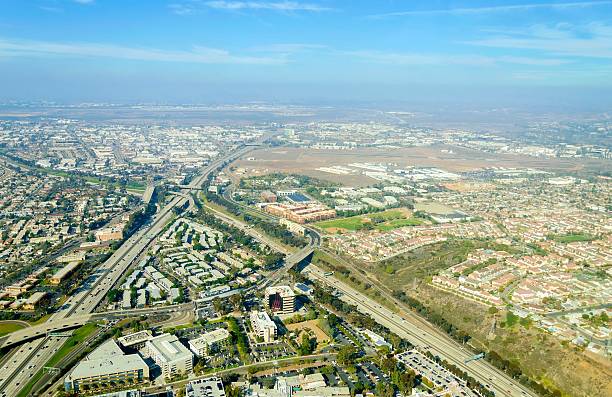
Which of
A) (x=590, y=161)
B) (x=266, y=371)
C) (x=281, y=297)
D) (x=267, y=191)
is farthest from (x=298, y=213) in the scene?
(x=590, y=161)

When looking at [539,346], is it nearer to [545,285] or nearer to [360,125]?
[545,285]

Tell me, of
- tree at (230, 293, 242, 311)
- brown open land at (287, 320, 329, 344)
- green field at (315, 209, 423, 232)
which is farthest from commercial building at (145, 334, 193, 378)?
green field at (315, 209, 423, 232)

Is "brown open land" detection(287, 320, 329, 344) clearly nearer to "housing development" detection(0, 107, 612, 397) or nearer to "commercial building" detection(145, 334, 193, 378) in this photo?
"housing development" detection(0, 107, 612, 397)

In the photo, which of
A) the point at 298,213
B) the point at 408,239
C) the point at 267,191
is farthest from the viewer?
the point at 267,191

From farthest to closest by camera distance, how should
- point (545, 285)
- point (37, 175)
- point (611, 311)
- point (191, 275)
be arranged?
1. point (37, 175)
2. point (191, 275)
3. point (545, 285)
4. point (611, 311)

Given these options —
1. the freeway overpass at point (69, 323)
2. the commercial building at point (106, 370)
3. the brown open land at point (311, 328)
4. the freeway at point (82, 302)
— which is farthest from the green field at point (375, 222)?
the commercial building at point (106, 370)

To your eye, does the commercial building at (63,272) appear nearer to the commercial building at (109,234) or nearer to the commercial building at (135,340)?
the commercial building at (109,234)

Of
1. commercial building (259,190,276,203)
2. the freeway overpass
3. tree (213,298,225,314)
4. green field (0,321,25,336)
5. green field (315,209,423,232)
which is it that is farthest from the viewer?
commercial building (259,190,276,203)
